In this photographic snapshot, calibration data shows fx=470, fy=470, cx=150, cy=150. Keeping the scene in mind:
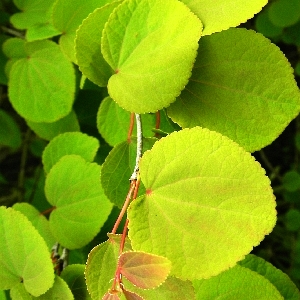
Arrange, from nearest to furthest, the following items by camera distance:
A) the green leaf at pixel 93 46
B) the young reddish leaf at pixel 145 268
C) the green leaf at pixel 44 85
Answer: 1. the young reddish leaf at pixel 145 268
2. the green leaf at pixel 93 46
3. the green leaf at pixel 44 85

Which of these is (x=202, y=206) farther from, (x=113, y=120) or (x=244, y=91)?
(x=113, y=120)

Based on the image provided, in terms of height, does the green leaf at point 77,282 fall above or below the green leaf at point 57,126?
above

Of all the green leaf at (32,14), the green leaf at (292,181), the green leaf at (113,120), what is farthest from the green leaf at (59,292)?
the green leaf at (292,181)

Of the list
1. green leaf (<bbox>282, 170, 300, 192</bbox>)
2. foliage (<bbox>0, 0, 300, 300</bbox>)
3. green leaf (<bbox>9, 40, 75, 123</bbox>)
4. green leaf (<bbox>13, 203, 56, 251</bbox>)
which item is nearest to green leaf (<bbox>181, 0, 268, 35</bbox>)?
foliage (<bbox>0, 0, 300, 300</bbox>)

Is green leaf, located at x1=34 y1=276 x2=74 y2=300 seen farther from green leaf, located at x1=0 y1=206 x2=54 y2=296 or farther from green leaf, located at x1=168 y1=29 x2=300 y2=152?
green leaf, located at x1=168 y1=29 x2=300 y2=152

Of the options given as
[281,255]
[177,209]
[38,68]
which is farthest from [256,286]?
[281,255]

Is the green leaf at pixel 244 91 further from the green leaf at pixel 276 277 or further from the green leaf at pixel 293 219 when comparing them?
the green leaf at pixel 293 219

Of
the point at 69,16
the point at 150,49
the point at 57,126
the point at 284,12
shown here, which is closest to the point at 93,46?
the point at 150,49
